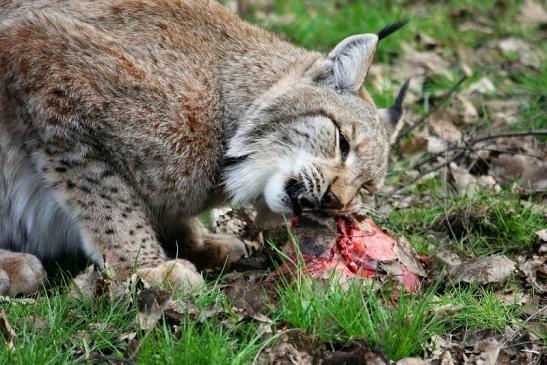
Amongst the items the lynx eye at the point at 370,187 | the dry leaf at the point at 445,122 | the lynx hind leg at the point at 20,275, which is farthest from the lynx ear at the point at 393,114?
the lynx hind leg at the point at 20,275

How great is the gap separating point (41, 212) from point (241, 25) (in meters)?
1.77

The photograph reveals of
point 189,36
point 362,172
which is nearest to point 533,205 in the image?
point 362,172

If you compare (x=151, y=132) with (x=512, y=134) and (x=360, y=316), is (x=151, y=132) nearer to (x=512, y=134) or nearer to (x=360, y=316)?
(x=360, y=316)

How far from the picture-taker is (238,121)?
18.7 ft

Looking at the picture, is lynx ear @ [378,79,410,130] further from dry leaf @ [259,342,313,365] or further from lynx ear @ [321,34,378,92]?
dry leaf @ [259,342,313,365]

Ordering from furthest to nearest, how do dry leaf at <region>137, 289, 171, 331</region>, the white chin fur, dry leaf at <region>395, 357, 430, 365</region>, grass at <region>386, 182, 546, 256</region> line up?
grass at <region>386, 182, 546, 256</region>, the white chin fur, dry leaf at <region>137, 289, 171, 331</region>, dry leaf at <region>395, 357, 430, 365</region>

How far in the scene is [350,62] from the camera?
18.7 feet

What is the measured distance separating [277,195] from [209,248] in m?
0.92

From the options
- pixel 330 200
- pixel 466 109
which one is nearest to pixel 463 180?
pixel 466 109

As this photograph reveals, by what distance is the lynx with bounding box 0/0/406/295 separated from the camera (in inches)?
212

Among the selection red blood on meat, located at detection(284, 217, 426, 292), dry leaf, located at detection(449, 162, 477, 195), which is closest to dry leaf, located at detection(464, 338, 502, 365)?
red blood on meat, located at detection(284, 217, 426, 292)

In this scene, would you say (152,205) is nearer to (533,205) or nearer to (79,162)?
(79,162)

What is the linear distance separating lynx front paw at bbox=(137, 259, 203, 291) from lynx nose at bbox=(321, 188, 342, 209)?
82 centimetres

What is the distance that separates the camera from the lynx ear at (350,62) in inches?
221
